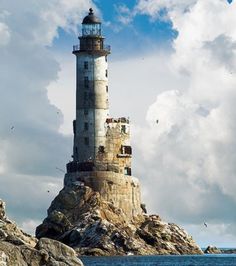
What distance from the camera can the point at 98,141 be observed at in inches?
5251

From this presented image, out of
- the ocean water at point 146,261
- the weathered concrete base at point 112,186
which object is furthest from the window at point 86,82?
the ocean water at point 146,261

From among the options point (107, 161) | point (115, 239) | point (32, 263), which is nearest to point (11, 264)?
point (32, 263)

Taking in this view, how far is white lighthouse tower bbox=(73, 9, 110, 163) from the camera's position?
13300 cm

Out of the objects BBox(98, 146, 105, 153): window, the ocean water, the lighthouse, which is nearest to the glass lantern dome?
the lighthouse

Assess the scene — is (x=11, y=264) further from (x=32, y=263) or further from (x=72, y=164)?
(x=72, y=164)

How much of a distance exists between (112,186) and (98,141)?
638cm

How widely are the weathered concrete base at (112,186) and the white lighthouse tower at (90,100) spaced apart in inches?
90.9

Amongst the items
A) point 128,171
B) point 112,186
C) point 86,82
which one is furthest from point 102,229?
point 86,82

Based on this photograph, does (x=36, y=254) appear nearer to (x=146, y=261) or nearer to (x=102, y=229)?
(x=146, y=261)

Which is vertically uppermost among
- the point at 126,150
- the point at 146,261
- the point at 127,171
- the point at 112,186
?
the point at 126,150

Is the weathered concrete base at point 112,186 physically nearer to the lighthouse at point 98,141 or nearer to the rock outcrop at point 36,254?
the lighthouse at point 98,141

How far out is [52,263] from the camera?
53750 millimetres

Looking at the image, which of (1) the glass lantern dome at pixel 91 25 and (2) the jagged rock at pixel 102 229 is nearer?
(2) the jagged rock at pixel 102 229

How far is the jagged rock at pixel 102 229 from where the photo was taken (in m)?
123
